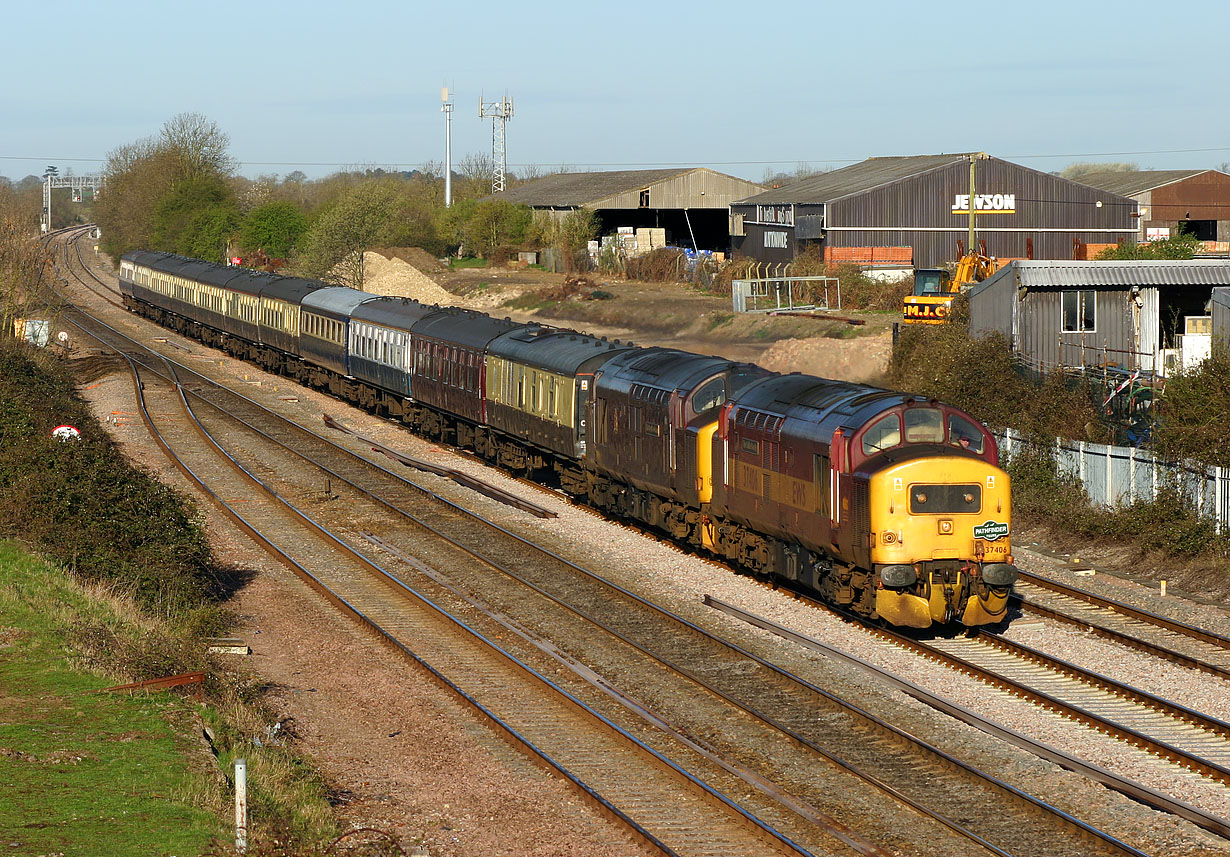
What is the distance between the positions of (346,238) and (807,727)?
268ft

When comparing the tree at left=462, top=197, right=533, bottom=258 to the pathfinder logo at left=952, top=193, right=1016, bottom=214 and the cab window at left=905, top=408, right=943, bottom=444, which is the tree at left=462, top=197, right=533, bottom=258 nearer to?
the pathfinder logo at left=952, top=193, right=1016, bottom=214

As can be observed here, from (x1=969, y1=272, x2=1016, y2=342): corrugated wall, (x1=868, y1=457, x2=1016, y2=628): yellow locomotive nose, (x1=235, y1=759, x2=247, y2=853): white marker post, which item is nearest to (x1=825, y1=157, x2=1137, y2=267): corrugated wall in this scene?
(x1=969, y1=272, x2=1016, y2=342): corrugated wall

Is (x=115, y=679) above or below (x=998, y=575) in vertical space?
below

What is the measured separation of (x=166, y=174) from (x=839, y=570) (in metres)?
118

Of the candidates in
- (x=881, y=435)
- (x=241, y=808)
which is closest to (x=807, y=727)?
(x=881, y=435)

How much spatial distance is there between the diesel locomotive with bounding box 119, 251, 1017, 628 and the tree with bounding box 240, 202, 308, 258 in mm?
72508

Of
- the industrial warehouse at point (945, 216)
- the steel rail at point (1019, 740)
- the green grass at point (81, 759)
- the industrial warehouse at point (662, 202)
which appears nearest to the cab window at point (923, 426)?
the steel rail at point (1019, 740)

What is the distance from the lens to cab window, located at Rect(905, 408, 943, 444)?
18562mm

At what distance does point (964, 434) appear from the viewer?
1875cm

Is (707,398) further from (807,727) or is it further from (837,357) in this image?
(837,357)

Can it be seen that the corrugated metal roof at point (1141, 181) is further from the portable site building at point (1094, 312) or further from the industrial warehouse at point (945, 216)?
the portable site building at point (1094, 312)

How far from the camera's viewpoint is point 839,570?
19297 mm

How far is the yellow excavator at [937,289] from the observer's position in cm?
4266

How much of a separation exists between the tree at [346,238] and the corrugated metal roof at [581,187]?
472 inches
